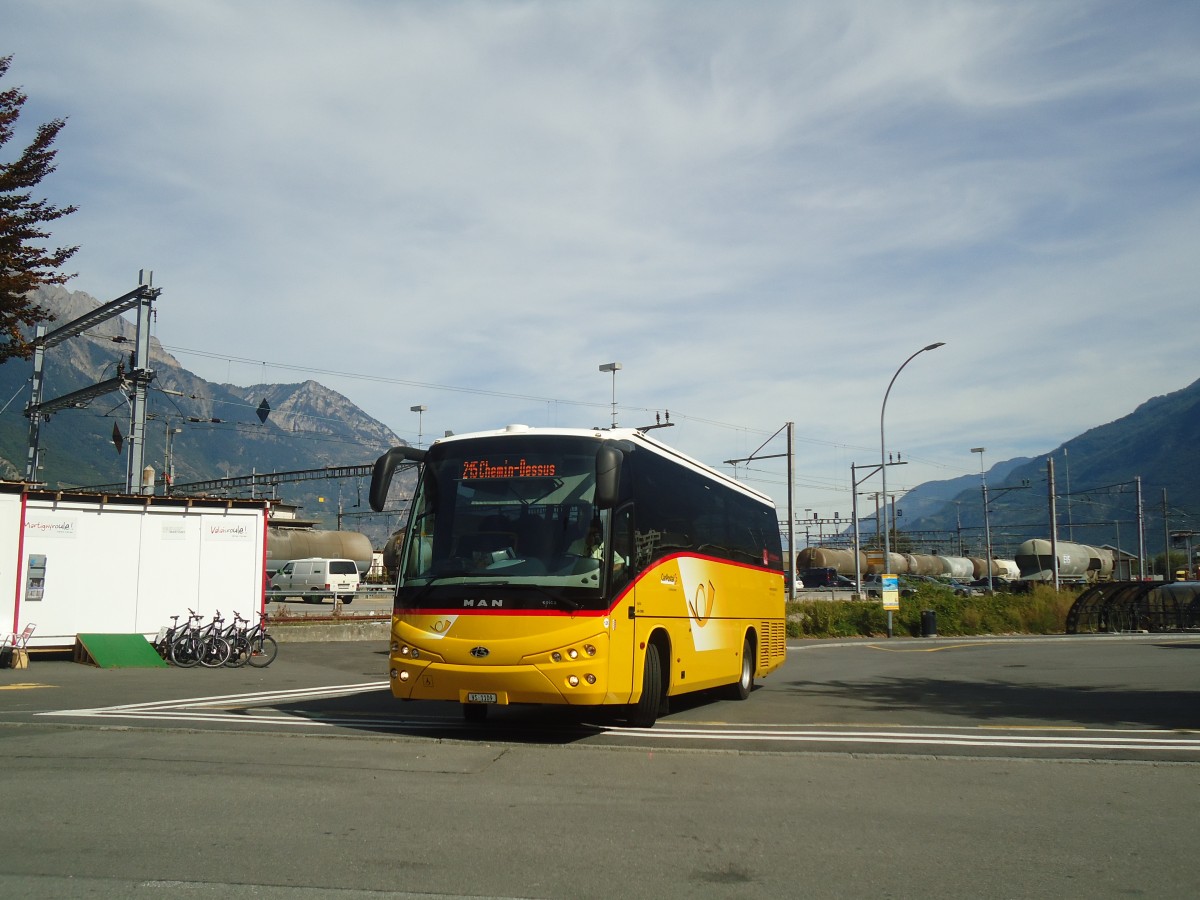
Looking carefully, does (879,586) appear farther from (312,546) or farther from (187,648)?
(187,648)

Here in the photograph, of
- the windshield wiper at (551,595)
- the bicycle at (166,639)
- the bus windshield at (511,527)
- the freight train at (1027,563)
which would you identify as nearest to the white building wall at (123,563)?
the bicycle at (166,639)

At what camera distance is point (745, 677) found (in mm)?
16297

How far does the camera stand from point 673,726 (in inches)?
507

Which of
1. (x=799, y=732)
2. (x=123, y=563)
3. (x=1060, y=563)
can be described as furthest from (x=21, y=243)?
(x=1060, y=563)

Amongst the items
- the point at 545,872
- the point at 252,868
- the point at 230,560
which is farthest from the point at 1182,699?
the point at 230,560

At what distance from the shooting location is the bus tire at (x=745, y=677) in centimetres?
1608

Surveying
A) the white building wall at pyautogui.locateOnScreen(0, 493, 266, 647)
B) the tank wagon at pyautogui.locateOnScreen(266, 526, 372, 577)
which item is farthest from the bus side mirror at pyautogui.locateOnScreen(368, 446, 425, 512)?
the tank wagon at pyautogui.locateOnScreen(266, 526, 372, 577)

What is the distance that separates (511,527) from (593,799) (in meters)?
3.82

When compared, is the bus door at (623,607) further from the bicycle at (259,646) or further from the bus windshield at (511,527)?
the bicycle at (259,646)

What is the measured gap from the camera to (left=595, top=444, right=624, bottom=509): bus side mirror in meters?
10.6

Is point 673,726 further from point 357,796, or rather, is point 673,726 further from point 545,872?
point 545,872

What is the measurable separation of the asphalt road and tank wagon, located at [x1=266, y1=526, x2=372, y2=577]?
44.4m

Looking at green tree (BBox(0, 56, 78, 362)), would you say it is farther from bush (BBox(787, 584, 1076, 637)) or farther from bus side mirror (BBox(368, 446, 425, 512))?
bush (BBox(787, 584, 1076, 637))

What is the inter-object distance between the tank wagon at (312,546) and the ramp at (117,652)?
118ft
